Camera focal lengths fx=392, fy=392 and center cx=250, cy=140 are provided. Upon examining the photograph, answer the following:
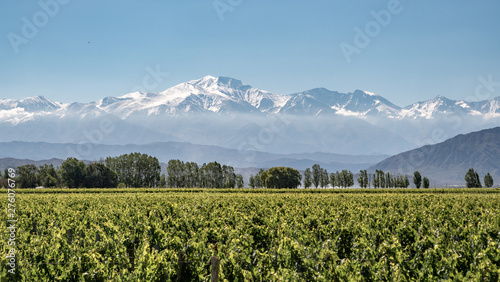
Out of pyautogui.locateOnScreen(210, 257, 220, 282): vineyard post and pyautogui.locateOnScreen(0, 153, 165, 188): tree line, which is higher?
pyautogui.locateOnScreen(0, 153, 165, 188): tree line

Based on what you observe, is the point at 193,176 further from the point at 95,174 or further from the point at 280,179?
the point at 95,174

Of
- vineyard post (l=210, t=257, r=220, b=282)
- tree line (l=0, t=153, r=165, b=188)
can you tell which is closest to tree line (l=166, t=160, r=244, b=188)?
tree line (l=0, t=153, r=165, b=188)

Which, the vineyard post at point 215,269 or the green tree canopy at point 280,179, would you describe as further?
the green tree canopy at point 280,179

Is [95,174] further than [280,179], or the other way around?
[280,179]

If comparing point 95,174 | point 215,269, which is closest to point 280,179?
point 95,174

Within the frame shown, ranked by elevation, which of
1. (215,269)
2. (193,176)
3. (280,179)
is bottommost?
(215,269)

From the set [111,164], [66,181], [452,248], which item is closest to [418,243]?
[452,248]

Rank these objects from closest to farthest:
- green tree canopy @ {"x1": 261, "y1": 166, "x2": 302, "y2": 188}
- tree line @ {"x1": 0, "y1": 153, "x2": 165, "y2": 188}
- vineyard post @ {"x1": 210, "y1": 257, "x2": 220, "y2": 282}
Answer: vineyard post @ {"x1": 210, "y1": 257, "x2": 220, "y2": 282}, tree line @ {"x1": 0, "y1": 153, "x2": 165, "y2": 188}, green tree canopy @ {"x1": 261, "y1": 166, "x2": 302, "y2": 188}

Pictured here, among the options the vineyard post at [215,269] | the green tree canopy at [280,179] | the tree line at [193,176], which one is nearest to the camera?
the vineyard post at [215,269]

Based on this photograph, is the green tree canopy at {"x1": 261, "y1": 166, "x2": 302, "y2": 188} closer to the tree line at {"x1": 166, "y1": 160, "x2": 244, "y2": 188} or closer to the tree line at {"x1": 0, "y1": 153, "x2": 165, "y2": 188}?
the tree line at {"x1": 166, "y1": 160, "x2": 244, "y2": 188}

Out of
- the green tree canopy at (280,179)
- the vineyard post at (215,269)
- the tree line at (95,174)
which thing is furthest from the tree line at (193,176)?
the vineyard post at (215,269)

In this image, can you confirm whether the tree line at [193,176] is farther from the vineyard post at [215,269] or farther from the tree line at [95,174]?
the vineyard post at [215,269]

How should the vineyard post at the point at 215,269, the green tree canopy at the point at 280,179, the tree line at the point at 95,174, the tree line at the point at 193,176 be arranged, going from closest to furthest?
the vineyard post at the point at 215,269 < the tree line at the point at 95,174 < the green tree canopy at the point at 280,179 < the tree line at the point at 193,176

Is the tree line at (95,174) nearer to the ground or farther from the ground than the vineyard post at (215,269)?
farther from the ground
